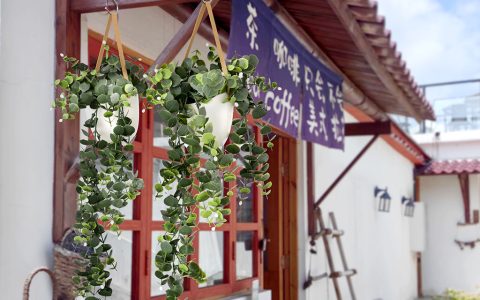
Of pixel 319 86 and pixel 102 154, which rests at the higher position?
pixel 319 86

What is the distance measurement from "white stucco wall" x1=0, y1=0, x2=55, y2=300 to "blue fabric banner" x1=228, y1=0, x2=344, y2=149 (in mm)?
969

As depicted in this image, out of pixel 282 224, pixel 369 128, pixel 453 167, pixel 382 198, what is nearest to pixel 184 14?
pixel 282 224

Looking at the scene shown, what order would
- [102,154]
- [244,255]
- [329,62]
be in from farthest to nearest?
[329,62] < [244,255] < [102,154]

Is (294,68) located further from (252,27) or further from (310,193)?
(310,193)

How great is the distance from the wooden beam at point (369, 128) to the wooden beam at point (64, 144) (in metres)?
4.99

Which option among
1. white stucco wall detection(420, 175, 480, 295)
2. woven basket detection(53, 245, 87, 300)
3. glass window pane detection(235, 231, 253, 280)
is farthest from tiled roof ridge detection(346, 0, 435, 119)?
white stucco wall detection(420, 175, 480, 295)

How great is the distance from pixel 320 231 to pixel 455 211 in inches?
293

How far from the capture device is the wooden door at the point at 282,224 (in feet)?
20.4

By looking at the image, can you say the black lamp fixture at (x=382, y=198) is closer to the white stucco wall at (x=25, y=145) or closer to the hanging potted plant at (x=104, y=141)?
the white stucco wall at (x=25, y=145)

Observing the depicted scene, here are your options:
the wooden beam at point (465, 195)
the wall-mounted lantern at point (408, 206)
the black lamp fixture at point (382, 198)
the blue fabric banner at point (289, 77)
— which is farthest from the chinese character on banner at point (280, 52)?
the wooden beam at point (465, 195)

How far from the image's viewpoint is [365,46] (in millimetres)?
4598

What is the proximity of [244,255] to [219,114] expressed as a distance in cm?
353

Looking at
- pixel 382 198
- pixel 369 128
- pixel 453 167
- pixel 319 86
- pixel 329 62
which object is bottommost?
pixel 382 198

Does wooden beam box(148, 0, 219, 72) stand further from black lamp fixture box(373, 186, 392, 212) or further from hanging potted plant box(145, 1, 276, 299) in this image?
black lamp fixture box(373, 186, 392, 212)
